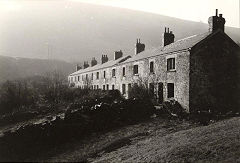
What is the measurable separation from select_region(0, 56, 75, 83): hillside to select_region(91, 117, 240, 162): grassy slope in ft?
174

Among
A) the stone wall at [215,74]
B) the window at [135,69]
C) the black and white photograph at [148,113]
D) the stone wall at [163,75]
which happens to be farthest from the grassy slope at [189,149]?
the window at [135,69]

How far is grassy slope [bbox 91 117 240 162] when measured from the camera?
322 inches

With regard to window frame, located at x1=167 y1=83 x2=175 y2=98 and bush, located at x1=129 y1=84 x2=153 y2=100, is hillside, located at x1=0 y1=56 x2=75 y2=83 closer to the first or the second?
bush, located at x1=129 y1=84 x2=153 y2=100

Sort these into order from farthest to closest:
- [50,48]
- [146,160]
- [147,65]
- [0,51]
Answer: [50,48]
[0,51]
[147,65]
[146,160]

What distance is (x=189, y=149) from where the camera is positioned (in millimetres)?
9117

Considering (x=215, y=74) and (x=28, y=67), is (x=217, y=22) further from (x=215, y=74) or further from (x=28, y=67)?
(x=28, y=67)

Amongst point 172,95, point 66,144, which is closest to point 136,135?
point 66,144

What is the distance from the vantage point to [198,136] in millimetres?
10820

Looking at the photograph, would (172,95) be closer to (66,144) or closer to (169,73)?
(169,73)

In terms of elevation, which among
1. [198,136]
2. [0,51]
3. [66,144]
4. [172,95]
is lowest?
[66,144]

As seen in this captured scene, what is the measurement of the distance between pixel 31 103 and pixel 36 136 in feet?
50.2

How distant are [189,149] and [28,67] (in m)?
66.2

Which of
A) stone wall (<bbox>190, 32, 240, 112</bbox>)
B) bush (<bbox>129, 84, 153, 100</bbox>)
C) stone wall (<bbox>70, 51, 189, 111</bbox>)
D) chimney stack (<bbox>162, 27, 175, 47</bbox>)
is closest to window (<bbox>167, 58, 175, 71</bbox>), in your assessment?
stone wall (<bbox>70, 51, 189, 111</bbox>)

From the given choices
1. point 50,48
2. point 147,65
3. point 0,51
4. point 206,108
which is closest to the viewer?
point 206,108
